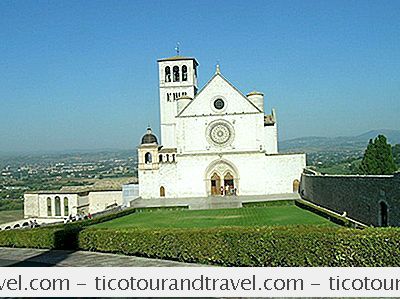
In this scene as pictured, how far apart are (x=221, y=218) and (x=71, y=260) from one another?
12.9 meters

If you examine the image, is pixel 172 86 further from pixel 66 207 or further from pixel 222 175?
pixel 66 207

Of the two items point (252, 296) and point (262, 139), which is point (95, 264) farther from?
point (262, 139)

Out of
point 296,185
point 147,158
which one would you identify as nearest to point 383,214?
point 296,185

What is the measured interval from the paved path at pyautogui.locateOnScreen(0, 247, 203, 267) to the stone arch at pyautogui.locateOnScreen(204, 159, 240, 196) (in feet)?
82.9

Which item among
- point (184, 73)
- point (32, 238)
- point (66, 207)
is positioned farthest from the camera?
point (184, 73)

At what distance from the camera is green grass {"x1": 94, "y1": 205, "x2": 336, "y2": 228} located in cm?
2561

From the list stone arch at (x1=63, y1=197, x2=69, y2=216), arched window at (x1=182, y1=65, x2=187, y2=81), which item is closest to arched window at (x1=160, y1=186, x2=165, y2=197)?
stone arch at (x1=63, y1=197, x2=69, y2=216)

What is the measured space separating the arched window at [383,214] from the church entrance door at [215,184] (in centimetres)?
2306

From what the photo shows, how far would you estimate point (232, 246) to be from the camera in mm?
15125

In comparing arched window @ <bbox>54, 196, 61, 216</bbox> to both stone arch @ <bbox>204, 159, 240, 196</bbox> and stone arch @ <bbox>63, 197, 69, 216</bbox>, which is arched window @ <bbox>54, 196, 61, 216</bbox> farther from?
stone arch @ <bbox>204, 159, 240, 196</bbox>

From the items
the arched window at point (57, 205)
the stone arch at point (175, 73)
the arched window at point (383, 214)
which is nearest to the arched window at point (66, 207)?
the arched window at point (57, 205)

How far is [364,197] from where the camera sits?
906 inches

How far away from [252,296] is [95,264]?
8651 mm

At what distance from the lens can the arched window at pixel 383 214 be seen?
20391mm
